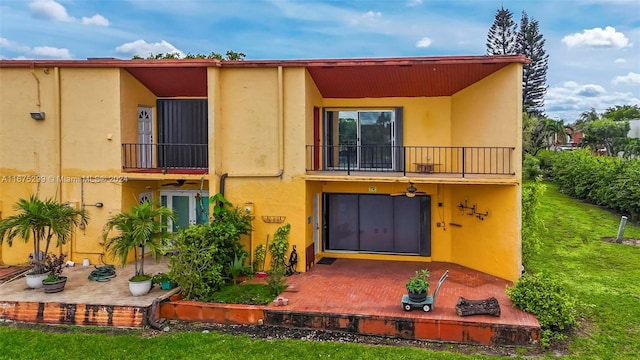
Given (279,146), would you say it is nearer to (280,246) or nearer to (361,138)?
(280,246)

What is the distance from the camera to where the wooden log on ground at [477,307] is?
29.3 feet

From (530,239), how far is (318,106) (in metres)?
7.80

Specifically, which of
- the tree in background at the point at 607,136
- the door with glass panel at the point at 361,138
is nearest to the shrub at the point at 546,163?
the tree in background at the point at 607,136

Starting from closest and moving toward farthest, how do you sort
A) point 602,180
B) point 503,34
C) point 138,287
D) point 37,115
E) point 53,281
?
point 138,287 < point 53,281 < point 37,115 < point 602,180 < point 503,34

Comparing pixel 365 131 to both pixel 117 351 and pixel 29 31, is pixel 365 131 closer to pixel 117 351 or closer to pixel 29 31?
pixel 117 351

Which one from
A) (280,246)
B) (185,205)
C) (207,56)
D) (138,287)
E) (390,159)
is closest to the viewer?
(138,287)

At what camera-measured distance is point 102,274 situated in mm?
11766

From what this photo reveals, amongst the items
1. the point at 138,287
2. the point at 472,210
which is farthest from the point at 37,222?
the point at 472,210

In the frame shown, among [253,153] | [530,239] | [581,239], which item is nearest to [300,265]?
[253,153]

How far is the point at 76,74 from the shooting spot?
1289cm

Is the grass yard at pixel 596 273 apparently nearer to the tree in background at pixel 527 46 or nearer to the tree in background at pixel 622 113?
the tree in background at pixel 527 46

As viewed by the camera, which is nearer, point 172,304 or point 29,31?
point 172,304

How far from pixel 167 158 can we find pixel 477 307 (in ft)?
34.8

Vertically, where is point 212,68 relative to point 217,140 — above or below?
above
